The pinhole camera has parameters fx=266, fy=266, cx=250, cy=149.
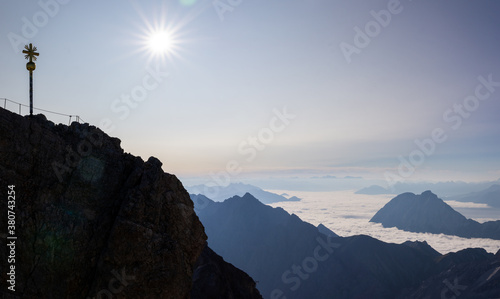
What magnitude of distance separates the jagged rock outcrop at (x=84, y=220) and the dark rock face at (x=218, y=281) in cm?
4570

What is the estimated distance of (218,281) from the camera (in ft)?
228

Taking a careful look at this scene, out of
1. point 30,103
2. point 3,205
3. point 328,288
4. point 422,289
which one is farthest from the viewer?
point 328,288

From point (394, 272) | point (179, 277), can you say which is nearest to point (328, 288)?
point (394, 272)

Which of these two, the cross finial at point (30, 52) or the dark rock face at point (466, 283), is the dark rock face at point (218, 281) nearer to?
the cross finial at point (30, 52)

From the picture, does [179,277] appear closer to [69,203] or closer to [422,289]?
[69,203]

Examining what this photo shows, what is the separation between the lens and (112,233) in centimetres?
2316

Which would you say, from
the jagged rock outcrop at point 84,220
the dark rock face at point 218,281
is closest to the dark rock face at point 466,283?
the dark rock face at point 218,281

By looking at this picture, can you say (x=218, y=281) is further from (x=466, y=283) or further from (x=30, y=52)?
(x=466, y=283)

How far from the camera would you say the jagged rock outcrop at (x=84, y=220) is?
21.5 m

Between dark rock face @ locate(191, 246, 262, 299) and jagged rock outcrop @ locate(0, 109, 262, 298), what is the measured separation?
150ft

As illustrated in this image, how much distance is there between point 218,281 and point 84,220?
178 ft

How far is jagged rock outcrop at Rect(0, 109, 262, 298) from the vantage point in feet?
70.5

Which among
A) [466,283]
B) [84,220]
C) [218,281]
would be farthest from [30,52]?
[466,283]

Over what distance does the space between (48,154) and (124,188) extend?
705cm
